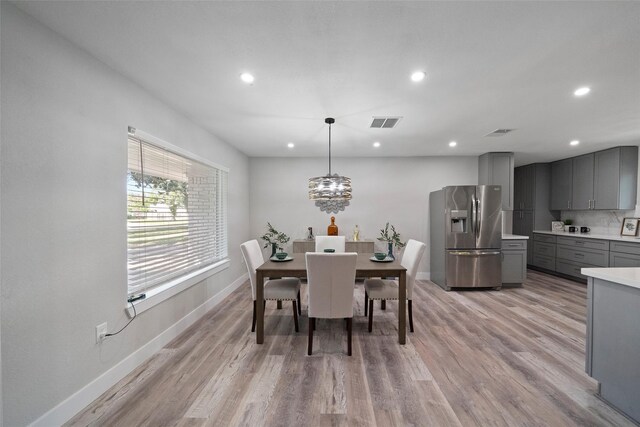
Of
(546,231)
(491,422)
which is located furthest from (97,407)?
(546,231)

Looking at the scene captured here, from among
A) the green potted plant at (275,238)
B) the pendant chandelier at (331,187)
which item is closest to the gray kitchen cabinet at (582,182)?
the pendant chandelier at (331,187)

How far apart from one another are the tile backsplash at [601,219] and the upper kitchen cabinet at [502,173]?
1.85m

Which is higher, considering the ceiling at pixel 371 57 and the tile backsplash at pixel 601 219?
the ceiling at pixel 371 57

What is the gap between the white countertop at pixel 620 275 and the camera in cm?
155

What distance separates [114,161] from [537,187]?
24.2 ft

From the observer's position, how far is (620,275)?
1673 mm

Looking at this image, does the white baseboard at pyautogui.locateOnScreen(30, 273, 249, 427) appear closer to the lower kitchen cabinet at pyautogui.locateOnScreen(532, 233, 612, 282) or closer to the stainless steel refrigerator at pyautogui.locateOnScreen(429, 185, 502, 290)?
the stainless steel refrigerator at pyautogui.locateOnScreen(429, 185, 502, 290)

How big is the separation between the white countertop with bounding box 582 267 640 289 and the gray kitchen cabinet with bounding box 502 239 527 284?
2.91 m

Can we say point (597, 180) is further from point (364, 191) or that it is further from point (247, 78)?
point (247, 78)

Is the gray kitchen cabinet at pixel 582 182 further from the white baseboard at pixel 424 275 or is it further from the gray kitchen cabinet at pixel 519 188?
the white baseboard at pixel 424 275

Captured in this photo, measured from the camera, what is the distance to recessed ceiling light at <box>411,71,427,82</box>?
6.70 feet

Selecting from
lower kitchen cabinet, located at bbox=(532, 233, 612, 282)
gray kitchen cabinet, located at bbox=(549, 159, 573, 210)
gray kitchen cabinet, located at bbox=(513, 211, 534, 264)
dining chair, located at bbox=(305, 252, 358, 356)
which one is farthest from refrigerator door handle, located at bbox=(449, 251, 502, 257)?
dining chair, located at bbox=(305, 252, 358, 356)

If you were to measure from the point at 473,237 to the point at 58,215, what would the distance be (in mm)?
5009

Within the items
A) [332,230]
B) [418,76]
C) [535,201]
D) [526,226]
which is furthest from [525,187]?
[418,76]
